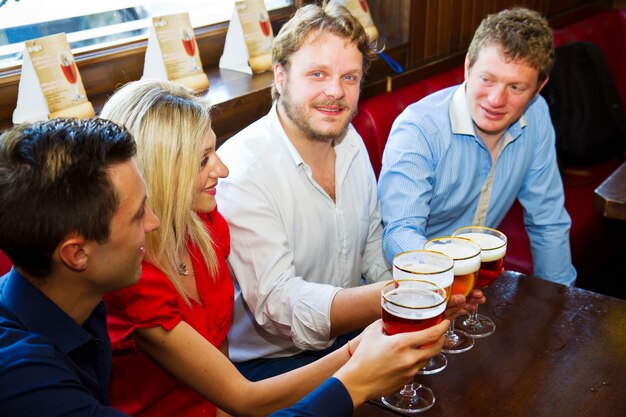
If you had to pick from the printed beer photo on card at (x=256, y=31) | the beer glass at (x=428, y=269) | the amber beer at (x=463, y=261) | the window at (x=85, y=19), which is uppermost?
the window at (x=85, y=19)

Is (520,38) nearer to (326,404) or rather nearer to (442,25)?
(442,25)

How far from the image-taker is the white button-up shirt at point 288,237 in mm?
1764

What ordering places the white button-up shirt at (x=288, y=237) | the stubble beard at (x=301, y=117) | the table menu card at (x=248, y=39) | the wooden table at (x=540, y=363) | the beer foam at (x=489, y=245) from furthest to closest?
the table menu card at (x=248, y=39)
the stubble beard at (x=301, y=117)
the white button-up shirt at (x=288, y=237)
the beer foam at (x=489, y=245)
the wooden table at (x=540, y=363)

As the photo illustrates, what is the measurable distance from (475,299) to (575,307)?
0.94 ft

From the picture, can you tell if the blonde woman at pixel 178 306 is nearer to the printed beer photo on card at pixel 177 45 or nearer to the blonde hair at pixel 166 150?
the blonde hair at pixel 166 150

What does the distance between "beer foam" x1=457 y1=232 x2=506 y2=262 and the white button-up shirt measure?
39 cm

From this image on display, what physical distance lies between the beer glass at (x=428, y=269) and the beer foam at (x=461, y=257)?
0.06 m

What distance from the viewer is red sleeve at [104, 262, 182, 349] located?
1393 mm

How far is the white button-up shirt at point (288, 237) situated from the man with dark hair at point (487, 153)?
13cm

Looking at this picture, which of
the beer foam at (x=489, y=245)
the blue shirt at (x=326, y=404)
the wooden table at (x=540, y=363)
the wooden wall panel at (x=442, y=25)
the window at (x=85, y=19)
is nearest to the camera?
the blue shirt at (x=326, y=404)

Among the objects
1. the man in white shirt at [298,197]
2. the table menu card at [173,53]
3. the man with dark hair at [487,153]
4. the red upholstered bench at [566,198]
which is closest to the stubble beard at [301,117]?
the man in white shirt at [298,197]

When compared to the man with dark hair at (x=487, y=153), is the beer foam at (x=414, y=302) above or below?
above

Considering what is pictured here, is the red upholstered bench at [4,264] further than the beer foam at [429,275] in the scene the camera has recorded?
Yes

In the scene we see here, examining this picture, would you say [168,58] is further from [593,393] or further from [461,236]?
[593,393]
